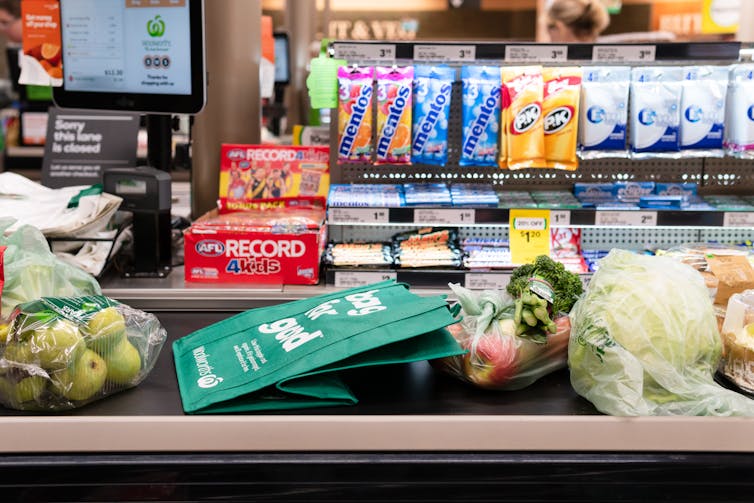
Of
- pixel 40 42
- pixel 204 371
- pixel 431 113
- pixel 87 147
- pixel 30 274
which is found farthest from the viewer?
pixel 40 42

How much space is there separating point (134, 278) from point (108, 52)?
700 millimetres

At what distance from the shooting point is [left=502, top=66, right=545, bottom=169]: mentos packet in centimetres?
251

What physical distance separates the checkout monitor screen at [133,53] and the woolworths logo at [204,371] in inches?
39.5

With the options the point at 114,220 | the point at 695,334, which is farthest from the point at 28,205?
the point at 695,334

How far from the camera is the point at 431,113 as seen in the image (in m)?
2.55

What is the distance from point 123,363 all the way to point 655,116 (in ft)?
5.71

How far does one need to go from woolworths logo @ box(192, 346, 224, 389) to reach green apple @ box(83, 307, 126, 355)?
0.54ft

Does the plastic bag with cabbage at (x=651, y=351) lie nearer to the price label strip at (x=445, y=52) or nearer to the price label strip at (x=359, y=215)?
the price label strip at (x=359, y=215)

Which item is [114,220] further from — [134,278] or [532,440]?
[532,440]

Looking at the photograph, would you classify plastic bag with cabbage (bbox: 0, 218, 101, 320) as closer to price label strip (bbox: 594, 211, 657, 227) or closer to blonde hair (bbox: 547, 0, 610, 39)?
price label strip (bbox: 594, 211, 657, 227)

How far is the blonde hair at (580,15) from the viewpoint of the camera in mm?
4445

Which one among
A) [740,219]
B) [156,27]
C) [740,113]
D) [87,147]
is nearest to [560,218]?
[740,219]

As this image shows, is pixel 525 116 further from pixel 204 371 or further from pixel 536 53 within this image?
pixel 204 371

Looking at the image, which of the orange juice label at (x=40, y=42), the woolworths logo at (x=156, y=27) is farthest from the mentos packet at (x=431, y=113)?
the orange juice label at (x=40, y=42)
